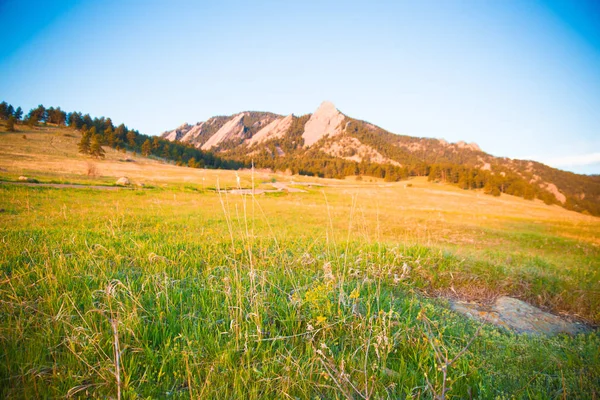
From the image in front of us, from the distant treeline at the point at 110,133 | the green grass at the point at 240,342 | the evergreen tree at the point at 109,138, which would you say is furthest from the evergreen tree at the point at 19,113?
the green grass at the point at 240,342

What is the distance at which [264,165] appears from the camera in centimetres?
16625

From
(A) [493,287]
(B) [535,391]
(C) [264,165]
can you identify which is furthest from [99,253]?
(C) [264,165]

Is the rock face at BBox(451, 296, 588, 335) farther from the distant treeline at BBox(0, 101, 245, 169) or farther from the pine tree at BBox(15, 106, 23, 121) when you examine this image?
the pine tree at BBox(15, 106, 23, 121)

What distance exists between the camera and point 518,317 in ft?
13.8

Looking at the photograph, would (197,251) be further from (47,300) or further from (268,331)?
(268,331)

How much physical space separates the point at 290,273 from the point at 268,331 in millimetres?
1499

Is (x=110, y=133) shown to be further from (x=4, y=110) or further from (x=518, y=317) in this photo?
(x=518, y=317)

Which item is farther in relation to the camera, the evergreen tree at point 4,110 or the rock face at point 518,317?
the evergreen tree at point 4,110

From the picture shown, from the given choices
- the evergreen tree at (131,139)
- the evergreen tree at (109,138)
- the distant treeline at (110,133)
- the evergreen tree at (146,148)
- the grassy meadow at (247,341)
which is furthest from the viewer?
the evergreen tree at (131,139)

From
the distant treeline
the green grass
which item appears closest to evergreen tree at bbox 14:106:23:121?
the distant treeline

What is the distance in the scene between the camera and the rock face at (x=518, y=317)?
392 cm

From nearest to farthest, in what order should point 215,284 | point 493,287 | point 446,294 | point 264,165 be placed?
1. point 215,284
2. point 446,294
3. point 493,287
4. point 264,165

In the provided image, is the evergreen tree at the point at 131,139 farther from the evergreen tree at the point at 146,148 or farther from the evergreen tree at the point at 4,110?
the evergreen tree at the point at 4,110

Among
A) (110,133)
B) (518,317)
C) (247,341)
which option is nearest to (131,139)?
(110,133)
